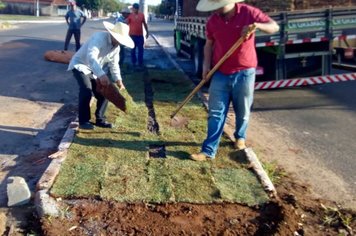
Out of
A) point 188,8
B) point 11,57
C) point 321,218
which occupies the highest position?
point 188,8

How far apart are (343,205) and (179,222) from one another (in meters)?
1.65

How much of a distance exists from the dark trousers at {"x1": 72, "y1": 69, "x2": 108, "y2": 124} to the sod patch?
24cm

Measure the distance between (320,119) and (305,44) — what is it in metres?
1.96

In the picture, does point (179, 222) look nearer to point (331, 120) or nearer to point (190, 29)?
point (331, 120)

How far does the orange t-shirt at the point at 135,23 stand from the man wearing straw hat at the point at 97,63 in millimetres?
7075

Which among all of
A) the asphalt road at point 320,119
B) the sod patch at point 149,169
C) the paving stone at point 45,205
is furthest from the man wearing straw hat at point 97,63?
the asphalt road at point 320,119

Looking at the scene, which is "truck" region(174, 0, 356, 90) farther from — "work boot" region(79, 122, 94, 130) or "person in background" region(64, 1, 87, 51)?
"person in background" region(64, 1, 87, 51)

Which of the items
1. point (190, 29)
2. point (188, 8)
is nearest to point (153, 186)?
point (190, 29)

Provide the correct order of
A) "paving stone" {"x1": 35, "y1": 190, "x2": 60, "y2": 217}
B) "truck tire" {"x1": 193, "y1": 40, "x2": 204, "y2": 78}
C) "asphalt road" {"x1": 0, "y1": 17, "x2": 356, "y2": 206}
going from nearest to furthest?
"paving stone" {"x1": 35, "y1": 190, "x2": 60, "y2": 217}
"asphalt road" {"x1": 0, "y1": 17, "x2": 356, "y2": 206}
"truck tire" {"x1": 193, "y1": 40, "x2": 204, "y2": 78}

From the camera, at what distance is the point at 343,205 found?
4.68 metres

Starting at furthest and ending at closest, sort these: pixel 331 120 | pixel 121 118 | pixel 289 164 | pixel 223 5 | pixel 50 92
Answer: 1. pixel 50 92
2. pixel 331 120
3. pixel 121 118
4. pixel 289 164
5. pixel 223 5

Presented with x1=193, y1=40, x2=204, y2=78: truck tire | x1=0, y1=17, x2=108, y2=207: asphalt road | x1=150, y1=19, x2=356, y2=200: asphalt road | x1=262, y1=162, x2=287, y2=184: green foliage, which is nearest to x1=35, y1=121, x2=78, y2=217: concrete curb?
x1=0, y1=17, x2=108, y2=207: asphalt road

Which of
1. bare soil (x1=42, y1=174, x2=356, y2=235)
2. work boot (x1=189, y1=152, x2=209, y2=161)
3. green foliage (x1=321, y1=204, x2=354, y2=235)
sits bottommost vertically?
green foliage (x1=321, y1=204, x2=354, y2=235)

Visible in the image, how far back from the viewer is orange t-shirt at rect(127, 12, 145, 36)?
13.7 m
